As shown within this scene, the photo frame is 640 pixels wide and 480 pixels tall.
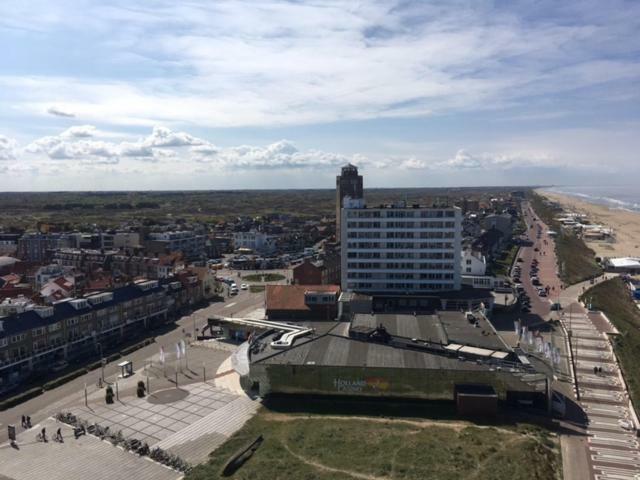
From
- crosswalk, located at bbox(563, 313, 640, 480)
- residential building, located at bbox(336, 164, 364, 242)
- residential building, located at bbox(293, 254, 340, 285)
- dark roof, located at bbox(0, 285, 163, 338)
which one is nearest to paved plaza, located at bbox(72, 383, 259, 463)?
dark roof, located at bbox(0, 285, 163, 338)

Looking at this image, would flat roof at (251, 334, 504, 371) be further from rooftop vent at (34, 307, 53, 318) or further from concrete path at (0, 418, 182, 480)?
rooftop vent at (34, 307, 53, 318)

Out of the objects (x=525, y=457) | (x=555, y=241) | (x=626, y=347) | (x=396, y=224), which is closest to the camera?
(x=525, y=457)

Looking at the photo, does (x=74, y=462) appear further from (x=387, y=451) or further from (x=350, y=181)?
(x=350, y=181)

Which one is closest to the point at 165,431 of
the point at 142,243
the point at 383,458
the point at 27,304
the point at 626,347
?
the point at 383,458

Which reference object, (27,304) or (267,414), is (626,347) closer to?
(267,414)

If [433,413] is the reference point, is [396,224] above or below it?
above

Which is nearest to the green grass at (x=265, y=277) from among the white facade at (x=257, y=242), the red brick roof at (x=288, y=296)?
the white facade at (x=257, y=242)
